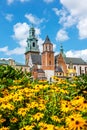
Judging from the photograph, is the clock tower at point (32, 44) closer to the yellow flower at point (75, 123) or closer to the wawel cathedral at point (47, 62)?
the wawel cathedral at point (47, 62)

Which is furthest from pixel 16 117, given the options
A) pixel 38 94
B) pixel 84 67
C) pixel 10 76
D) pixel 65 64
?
pixel 84 67

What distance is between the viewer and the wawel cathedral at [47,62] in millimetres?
116438

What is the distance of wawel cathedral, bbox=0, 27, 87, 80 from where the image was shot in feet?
382

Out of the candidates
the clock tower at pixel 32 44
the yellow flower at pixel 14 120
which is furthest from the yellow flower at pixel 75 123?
the clock tower at pixel 32 44

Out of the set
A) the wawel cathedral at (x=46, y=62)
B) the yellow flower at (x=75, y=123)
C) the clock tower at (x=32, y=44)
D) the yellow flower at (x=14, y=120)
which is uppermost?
the clock tower at (x=32, y=44)

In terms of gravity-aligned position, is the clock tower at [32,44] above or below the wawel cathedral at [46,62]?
above

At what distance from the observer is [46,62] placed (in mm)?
119125

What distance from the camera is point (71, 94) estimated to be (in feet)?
24.4

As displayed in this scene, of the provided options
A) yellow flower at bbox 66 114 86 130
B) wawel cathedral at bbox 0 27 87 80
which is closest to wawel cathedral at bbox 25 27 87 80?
wawel cathedral at bbox 0 27 87 80

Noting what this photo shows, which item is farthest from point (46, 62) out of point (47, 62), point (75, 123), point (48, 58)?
point (75, 123)

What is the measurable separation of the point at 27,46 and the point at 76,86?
452ft

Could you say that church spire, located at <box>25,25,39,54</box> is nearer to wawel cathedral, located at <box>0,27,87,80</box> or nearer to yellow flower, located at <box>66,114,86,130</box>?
wawel cathedral, located at <box>0,27,87,80</box>

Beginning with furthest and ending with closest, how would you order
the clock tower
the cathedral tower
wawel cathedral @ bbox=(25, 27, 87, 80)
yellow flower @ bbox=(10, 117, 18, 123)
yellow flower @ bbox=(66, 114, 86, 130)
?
the clock tower
the cathedral tower
wawel cathedral @ bbox=(25, 27, 87, 80)
yellow flower @ bbox=(10, 117, 18, 123)
yellow flower @ bbox=(66, 114, 86, 130)

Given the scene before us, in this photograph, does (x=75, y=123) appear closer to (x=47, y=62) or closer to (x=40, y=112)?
(x=40, y=112)
